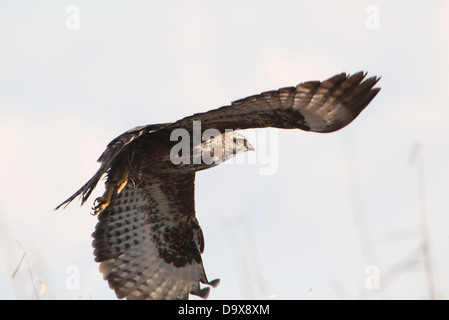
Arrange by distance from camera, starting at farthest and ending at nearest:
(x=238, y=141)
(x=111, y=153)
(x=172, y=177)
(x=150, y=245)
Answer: (x=150, y=245)
(x=172, y=177)
(x=238, y=141)
(x=111, y=153)

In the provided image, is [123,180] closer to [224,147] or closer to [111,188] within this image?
[111,188]

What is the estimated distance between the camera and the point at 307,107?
218 inches

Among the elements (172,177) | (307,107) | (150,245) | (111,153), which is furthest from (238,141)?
(150,245)

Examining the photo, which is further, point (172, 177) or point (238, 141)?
point (172, 177)

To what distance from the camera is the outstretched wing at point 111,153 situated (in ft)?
17.3

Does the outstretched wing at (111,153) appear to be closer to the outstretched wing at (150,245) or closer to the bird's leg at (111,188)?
the bird's leg at (111,188)

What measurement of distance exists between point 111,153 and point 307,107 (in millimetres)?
1762

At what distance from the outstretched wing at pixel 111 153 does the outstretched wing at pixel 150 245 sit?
4.68 ft

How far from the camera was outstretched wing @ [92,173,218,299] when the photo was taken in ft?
23.7

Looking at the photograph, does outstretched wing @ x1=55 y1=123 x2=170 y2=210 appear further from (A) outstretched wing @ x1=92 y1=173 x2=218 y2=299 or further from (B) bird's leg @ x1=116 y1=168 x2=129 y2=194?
(A) outstretched wing @ x1=92 y1=173 x2=218 y2=299

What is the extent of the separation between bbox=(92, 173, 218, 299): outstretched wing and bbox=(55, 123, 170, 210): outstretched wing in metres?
1.43

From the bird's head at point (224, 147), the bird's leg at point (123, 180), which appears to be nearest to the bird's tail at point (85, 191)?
the bird's leg at point (123, 180)
